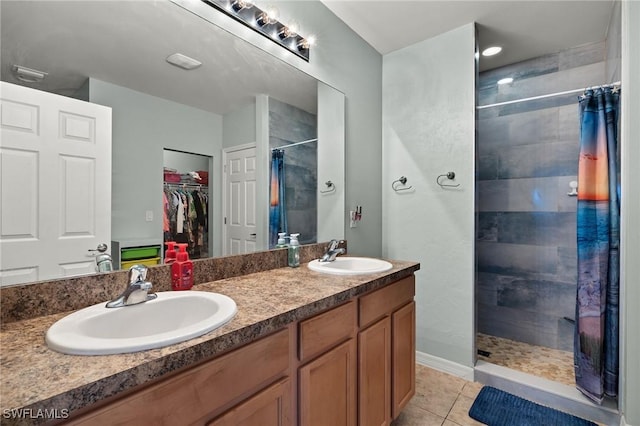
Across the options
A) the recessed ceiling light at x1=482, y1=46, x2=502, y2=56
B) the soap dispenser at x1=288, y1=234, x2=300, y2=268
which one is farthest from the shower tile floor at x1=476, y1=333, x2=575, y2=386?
the recessed ceiling light at x1=482, y1=46, x2=502, y2=56

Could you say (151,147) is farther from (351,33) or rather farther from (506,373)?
(506,373)

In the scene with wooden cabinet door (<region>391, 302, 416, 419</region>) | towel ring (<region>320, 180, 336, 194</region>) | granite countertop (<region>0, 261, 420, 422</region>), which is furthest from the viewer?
towel ring (<region>320, 180, 336, 194</region>)

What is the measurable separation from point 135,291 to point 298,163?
1.20m

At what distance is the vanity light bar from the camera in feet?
4.85

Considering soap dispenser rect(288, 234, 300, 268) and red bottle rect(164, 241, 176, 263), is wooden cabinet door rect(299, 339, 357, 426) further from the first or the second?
red bottle rect(164, 241, 176, 263)

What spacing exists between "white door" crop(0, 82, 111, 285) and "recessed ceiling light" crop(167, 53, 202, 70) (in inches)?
15.2

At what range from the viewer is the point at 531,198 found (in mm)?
2627

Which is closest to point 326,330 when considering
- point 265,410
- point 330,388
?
point 330,388

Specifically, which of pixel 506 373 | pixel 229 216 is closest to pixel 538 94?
pixel 506 373

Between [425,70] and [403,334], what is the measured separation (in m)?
2.00

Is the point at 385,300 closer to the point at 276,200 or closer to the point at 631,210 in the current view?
the point at 276,200

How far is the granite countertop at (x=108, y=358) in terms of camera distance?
55cm

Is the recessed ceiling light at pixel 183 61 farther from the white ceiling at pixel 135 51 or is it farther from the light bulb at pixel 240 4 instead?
the light bulb at pixel 240 4

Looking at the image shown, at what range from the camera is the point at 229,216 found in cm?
151
